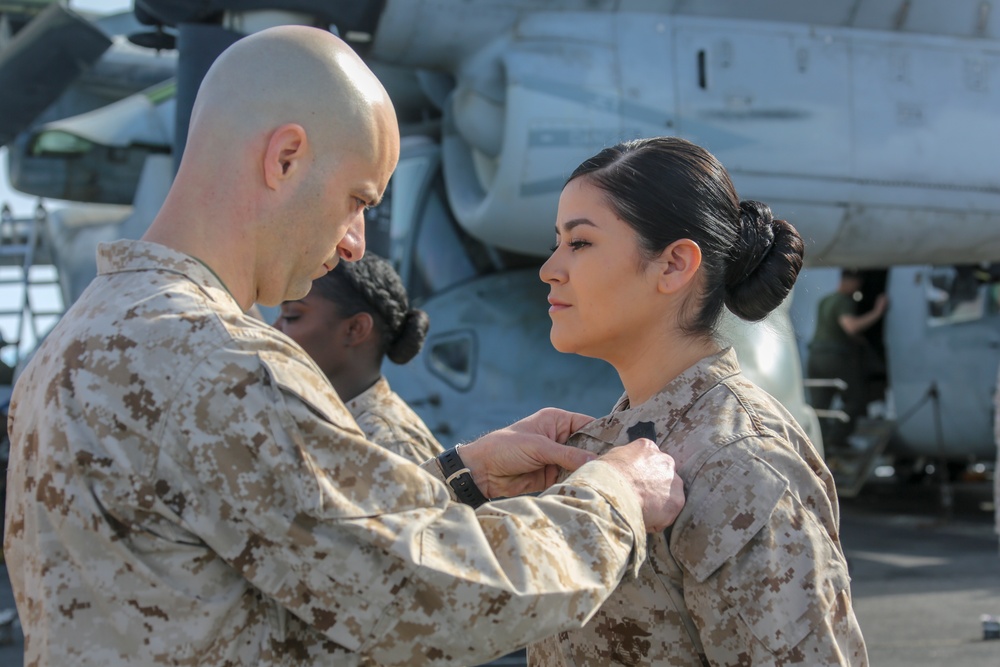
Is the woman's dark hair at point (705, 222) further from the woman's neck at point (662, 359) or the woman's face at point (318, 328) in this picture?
the woman's face at point (318, 328)

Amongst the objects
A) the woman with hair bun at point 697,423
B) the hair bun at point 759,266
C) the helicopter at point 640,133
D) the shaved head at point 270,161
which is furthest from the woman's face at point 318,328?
the helicopter at point 640,133

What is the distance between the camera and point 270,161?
5.09 ft

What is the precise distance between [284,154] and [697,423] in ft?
2.70

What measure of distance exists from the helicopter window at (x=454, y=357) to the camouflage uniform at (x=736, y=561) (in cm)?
532

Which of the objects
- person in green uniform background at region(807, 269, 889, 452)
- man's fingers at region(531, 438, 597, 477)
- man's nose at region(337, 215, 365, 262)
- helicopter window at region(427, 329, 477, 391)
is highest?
man's nose at region(337, 215, 365, 262)

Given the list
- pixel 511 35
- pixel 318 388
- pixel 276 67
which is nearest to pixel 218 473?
pixel 318 388

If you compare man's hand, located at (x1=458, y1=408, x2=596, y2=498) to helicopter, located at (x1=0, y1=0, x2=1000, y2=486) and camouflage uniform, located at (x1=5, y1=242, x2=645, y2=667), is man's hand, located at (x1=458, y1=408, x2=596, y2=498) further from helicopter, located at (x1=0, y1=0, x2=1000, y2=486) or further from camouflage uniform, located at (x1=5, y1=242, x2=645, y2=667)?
helicopter, located at (x1=0, y1=0, x2=1000, y2=486)

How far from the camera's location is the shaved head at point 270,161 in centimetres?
157

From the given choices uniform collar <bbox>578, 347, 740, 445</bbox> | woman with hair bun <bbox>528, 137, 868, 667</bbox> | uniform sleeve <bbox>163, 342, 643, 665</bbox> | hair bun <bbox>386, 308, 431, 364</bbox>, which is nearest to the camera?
uniform sleeve <bbox>163, 342, 643, 665</bbox>

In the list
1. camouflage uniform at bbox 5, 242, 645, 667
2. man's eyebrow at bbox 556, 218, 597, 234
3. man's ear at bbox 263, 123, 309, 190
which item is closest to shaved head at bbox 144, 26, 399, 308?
man's ear at bbox 263, 123, 309, 190

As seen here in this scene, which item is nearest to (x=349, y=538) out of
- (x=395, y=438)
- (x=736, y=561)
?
(x=736, y=561)

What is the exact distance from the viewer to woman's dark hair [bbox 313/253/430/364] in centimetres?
341

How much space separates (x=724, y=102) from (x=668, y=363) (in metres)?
5.03

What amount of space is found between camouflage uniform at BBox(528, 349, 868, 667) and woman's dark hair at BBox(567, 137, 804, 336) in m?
0.22
